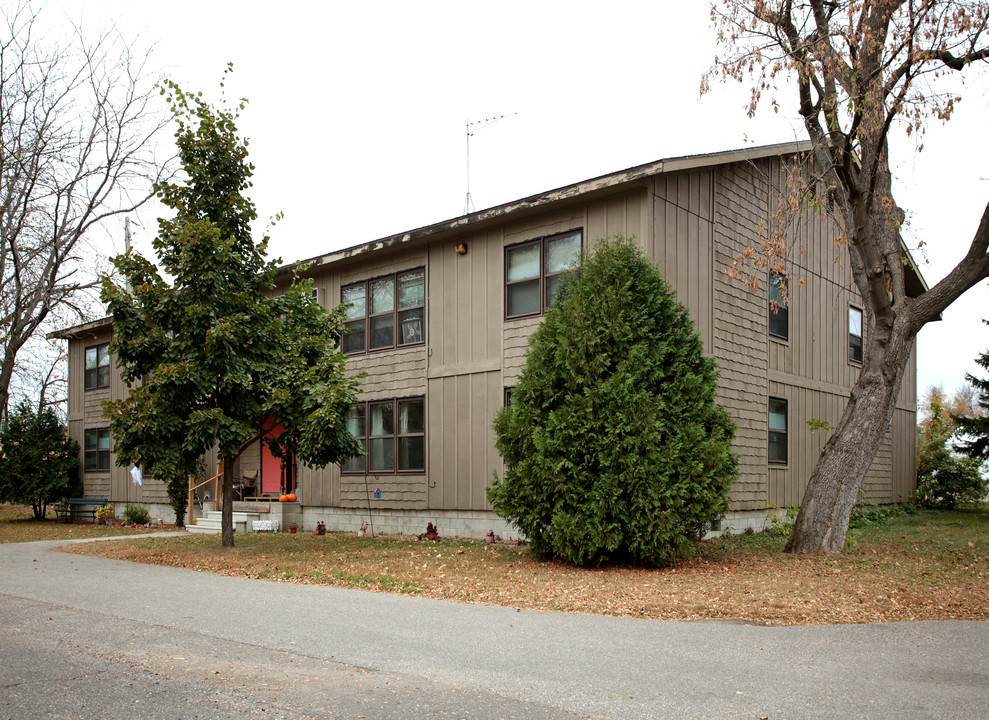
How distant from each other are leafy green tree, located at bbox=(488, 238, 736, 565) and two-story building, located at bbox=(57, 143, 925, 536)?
6.97 feet

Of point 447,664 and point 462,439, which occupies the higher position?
point 462,439

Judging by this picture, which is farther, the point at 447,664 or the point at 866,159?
the point at 866,159

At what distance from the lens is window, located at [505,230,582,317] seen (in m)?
14.6

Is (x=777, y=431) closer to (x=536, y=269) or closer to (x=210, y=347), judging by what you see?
(x=536, y=269)

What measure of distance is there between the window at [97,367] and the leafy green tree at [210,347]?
41.1 feet

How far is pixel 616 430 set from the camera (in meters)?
11.0

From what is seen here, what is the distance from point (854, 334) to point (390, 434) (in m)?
11.6

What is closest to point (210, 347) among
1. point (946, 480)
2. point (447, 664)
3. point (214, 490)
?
point (447, 664)

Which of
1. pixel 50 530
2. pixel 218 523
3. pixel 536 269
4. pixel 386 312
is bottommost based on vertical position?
pixel 50 530

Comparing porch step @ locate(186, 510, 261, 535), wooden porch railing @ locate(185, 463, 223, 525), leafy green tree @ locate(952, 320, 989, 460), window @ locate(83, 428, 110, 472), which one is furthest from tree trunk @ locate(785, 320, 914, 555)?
window @ locate(83, 428, 110, 472)

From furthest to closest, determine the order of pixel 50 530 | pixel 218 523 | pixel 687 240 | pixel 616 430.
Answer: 1. pixel 50 530
2. pixel 218 523
3. pixel 687 240
4. pixel 616 430

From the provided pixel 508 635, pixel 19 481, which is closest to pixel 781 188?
pixel 508 635

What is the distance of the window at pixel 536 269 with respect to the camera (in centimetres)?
1455

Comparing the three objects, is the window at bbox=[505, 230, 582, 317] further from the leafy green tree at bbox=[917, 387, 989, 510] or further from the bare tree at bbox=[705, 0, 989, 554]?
the leafy green tree at bbox=[917, 387, 989, 510]
